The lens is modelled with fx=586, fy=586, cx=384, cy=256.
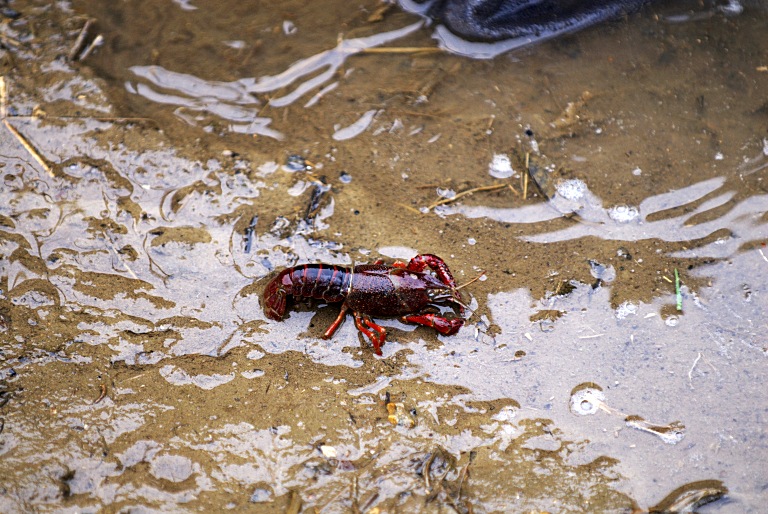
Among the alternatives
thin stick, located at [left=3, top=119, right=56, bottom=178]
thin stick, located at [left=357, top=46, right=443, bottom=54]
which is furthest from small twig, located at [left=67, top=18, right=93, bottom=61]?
thin stick, located at [left=357, top=46, right=443, bottom=54]

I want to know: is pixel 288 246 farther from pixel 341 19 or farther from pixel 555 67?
pixel 555 67

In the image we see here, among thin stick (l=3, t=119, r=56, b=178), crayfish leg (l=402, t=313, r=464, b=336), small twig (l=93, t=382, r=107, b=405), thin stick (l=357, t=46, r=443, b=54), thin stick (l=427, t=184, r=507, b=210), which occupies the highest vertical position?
thin stick (l=357, t=46, r=443, b=54)

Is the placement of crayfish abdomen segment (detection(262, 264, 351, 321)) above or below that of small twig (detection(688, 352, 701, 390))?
above

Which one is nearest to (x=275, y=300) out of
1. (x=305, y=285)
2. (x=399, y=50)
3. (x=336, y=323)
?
(x=305, y=285)

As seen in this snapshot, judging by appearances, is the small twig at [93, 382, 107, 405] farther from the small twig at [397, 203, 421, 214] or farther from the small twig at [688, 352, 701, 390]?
the small twig at [688, 352, 701, 390]

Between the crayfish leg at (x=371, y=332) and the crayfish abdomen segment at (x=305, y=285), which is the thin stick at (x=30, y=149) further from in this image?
the crayfish leg at (x=371, y=332)

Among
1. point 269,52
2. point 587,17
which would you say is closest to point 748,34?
point 587,17

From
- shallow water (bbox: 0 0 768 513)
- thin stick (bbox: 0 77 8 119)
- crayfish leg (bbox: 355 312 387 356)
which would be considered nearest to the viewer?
shallow water (bbox: 0 0 768 513)

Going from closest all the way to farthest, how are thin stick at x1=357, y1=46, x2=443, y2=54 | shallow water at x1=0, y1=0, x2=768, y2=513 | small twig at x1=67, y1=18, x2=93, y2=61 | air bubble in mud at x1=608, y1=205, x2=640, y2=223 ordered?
shallow water at x1=0, y1=0, x2=768, y2=513
air bubble in mud at x1=608, y1=205, x2=640, y2=223
small twig at x1=67, y1=18, x2=93, y2=61
thin stick at x1=357, y1=46, x2=443, y2=54
